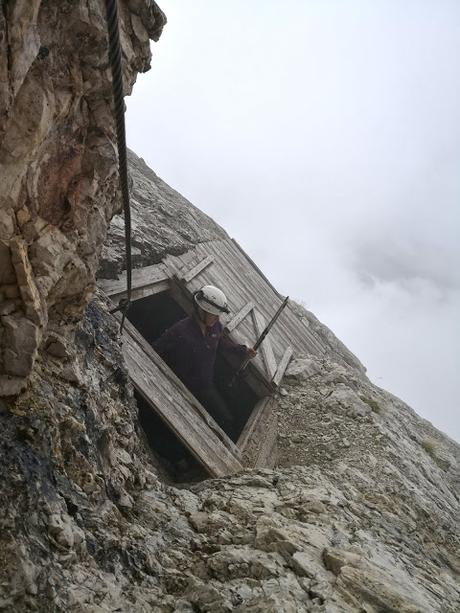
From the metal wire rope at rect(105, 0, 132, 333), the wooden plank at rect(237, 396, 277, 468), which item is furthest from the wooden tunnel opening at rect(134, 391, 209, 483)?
the metal wire rope at rect(105, 0, 132, 333)

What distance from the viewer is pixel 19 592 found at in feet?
5.69

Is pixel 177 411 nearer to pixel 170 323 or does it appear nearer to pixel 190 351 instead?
pixel 190 351

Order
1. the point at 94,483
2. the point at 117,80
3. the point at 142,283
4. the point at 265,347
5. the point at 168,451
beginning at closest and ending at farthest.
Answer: the point at 117,80, the point at 94,483, the point at 168,451, the point at 142,283, the point at 265,347

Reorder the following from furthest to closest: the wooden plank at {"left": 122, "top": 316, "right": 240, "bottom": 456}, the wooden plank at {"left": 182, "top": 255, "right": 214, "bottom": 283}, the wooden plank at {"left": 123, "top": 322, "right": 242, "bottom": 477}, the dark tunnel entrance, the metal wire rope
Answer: the dark tunnel entrance → the wooden plank at {"left": 182, "top": 255, "right": 214, "bottom": 283} → the wooden plank at {"left": 122, "top": 316, "right": 240, "bottom": 456} → the wooden plank at {"left": 123, "top": 322, "right": 242, "bottom": 477} → the metal wire rope

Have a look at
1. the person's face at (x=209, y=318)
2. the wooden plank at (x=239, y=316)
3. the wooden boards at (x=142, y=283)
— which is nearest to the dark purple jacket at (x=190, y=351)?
the person's face at (x=209, y=318)

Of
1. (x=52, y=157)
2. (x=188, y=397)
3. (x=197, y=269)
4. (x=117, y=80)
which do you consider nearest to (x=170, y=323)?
(x=197, y=269)

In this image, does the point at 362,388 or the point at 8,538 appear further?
the point at 362,388

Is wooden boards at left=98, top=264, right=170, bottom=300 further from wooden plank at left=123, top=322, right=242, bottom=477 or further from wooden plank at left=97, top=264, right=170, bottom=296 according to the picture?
wooden plank at left=123, top=322, right=242, bottom=477

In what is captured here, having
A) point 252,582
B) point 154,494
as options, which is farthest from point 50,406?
point 252,582

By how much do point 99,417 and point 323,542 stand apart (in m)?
1.91

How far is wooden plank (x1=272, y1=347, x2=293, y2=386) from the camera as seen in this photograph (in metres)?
7.28

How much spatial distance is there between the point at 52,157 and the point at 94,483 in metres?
1.97

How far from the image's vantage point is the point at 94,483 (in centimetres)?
265

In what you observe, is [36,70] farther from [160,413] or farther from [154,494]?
[160,413]
